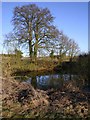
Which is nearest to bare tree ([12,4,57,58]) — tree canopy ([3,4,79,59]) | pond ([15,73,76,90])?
tree canopy ([3,4,79,59])

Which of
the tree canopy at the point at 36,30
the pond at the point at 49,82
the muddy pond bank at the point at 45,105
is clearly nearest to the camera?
the muddy pond bank at the point at 45,105

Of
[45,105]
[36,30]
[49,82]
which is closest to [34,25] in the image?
[36,30]

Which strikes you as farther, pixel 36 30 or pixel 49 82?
pixel 36 30

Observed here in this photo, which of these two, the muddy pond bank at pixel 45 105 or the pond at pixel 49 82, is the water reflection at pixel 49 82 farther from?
the muddy pond bank at pixel 45 105

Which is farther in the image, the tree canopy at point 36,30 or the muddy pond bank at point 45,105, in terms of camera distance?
the tree canopy at point 36,30

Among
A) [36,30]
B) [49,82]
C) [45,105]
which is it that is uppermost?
[36,30]

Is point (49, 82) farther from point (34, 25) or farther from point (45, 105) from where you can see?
point (34, 25)

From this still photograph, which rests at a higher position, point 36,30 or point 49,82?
point 36,30

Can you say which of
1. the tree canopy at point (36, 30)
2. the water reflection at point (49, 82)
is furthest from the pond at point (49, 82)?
the tree canopy at point (36, 30)

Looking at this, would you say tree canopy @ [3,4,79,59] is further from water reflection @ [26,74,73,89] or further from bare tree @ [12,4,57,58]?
water reflection @ [26,74,73,89]

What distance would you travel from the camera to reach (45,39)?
23812mm

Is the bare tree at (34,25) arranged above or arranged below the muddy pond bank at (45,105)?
above

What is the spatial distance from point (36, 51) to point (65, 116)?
1808cm

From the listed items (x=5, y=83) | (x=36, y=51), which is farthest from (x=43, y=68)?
(x=5, y=83)
